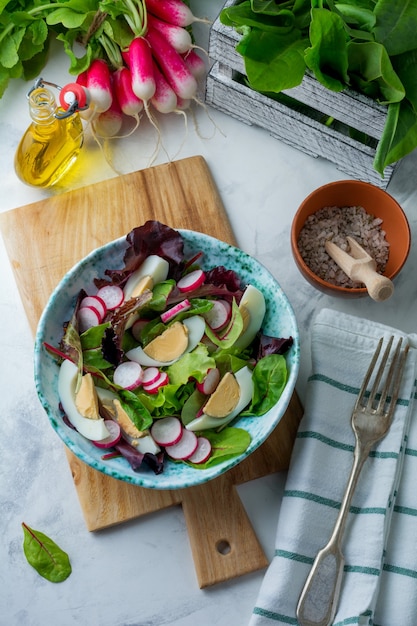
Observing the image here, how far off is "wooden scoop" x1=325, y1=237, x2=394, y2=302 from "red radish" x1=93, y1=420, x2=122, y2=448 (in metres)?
0.55

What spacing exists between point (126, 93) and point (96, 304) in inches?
19.9

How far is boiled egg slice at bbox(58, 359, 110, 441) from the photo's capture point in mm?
1428

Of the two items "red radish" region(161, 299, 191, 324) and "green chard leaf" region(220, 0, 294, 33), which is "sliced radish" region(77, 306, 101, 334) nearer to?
"red radish" region(161, 299, 191, 324)

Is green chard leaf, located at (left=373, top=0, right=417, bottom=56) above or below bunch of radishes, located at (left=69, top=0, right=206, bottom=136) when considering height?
above

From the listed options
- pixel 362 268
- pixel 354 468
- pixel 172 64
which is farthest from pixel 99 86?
pixel 354 468

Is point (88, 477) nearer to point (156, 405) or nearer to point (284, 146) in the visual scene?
point (156, 405)

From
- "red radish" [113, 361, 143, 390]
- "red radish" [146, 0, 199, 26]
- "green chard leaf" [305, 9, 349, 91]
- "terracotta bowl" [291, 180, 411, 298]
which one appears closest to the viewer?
"green chard leaf" [305, 9, 349, 91]

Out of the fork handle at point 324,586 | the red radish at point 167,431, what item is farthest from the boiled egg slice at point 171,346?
the fork handle at point 324,586

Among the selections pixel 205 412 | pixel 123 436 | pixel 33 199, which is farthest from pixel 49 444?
pixel 33 199

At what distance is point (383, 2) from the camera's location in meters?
1.40

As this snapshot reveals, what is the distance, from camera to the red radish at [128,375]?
1479mm

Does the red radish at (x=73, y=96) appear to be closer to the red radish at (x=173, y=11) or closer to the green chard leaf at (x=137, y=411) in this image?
the red radish at (x=173, y=11)

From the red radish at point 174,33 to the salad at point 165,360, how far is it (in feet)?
1.52

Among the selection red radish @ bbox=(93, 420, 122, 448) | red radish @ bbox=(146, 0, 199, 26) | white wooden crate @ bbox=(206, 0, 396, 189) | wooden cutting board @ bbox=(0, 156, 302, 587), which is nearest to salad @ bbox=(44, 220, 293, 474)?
red radish @ bbox=(93, 420, 122, 448)
